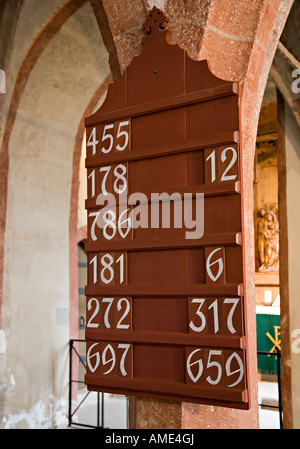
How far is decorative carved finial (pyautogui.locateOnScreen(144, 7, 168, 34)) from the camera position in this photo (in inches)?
93.3

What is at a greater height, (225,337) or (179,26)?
(179,26)

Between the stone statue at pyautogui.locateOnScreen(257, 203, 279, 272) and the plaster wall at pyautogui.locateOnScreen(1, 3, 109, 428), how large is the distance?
527 cm

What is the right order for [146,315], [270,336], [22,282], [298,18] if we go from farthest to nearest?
[270,336] → [22,282] → [298,18] → [146,315]

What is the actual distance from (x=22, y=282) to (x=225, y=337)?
177 inches

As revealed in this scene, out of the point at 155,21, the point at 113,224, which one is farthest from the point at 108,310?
the point at 155,21

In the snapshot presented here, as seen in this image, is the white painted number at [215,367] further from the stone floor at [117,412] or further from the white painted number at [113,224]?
the stone floor at [117,412]

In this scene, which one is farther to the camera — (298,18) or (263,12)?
(298,18)

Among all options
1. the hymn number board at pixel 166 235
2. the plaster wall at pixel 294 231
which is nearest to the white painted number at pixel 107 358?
the hymn number board at pixel 166 235

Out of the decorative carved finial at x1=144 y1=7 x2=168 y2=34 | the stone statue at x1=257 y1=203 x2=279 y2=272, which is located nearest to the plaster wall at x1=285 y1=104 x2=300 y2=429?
the decorative carved finial at x1=144 y1=7 x2=168 y2=34

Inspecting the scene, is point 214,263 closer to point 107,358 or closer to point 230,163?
point 230,163

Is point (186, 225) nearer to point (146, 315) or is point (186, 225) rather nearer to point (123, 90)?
point (146, 315)

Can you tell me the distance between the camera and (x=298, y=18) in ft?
17.3

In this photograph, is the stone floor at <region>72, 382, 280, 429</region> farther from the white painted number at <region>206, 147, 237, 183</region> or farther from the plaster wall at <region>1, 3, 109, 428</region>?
the white painted number at <region>206, 147, 237, 183</region>
